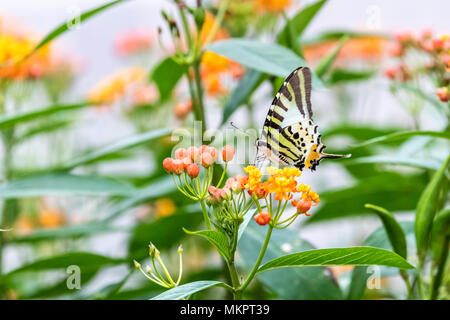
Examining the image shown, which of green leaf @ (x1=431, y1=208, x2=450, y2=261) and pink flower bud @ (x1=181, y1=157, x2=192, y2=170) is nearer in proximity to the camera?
pink flower bud @ (x1=181, y1=157, x2=192, y2=170)

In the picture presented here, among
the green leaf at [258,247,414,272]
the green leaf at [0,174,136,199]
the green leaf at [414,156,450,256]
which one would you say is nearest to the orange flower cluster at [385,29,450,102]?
the green leaf at [414,156,450,256]

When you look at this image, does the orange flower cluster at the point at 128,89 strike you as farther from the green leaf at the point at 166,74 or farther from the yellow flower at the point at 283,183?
the yellow flower at the point at 283,183

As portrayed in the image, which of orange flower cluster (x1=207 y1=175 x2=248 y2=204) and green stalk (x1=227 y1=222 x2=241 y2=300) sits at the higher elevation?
orange flower cluster (x1=207 y1=175 x2=248 y2=204)

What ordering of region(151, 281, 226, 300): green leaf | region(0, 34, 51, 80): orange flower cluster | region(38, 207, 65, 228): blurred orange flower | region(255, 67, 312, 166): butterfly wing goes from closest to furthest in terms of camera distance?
1. region(151, 281, 226, 300): green leaf
2. region(255, 67, 312, 166): butterfly wing
3. region(0, 34, 51, 80): orange flower cluster
4. region(38, 207, 65, 228): blurred orange flower

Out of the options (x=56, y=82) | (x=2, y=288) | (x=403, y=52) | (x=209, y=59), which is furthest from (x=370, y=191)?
(x=56, y=82)

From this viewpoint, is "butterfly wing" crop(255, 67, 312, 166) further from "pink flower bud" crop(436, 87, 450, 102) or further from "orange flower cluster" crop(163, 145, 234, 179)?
"pink flower bud" crop(436, 87, 450, 102)

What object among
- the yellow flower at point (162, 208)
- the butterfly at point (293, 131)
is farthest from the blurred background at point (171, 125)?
the butterfly at point (293, 131)

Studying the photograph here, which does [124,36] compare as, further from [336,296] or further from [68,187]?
[336,296]
